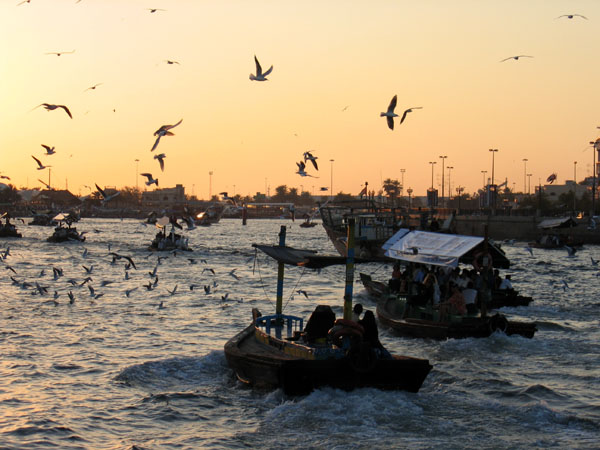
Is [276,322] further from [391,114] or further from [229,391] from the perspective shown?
[391,114]

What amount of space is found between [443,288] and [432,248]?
5.73ft

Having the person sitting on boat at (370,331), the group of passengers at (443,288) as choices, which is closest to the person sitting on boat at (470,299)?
the group of passengers at (443,288)

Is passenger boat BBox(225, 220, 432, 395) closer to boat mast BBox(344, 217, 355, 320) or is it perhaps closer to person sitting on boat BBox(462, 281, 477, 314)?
boat mast BBox(344, 217, 355, 320)

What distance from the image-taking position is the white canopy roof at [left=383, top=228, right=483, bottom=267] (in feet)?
72.1

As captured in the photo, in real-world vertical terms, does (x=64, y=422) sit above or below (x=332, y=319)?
below

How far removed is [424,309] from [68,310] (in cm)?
1346

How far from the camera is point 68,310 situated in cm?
2822

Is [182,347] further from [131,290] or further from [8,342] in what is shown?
[131,290]

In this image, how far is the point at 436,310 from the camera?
21984 millimetres

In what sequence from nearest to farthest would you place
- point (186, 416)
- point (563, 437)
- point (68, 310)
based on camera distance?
point (563, 437) < point (186, 416) < point (68, 310)

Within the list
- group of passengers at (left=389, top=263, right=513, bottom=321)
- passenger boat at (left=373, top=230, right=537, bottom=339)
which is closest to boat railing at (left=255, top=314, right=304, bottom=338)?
passenger boat at (left=373, top=230, right=537, bottom=339)

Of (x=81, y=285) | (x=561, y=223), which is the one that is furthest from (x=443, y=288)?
(x=561, y=223)

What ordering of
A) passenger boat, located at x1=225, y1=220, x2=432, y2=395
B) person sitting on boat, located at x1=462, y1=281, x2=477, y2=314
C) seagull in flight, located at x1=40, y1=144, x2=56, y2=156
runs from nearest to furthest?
1. passenger boat, located at x1=225, y1=220, x2=432, y2=395
2. person sitting on boat, located at x1=462, y1=281, x2=477, y2=314
3. seagull in flight, located at x1=40, y1=144, x2=56, y2=156

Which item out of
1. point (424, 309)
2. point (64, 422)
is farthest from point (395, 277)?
point (64, 422)
